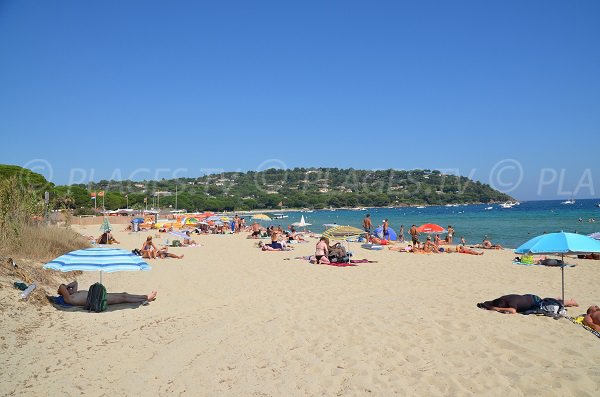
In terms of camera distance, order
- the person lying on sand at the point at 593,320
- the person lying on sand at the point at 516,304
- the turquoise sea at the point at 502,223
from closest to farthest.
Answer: the person lying on sand at the point at 593,320 → the person lying on sand at the point at 516,304 → the turquoise sea at the point at 502,223

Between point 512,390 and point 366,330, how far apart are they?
87.4 inches

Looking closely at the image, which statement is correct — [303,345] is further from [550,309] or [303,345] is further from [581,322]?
[581,322]

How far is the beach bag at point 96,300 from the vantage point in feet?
23.7

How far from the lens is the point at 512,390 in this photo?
13.5 feet

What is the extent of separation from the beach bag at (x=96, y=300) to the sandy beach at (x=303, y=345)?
0.19 meters

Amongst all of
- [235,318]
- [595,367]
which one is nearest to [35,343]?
[235,318]

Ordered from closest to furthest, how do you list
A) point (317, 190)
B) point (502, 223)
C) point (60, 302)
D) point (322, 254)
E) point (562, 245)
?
point (562, 245)
point (60, 302)
point (322, 254)
point (502, 223)
point (317, 190)

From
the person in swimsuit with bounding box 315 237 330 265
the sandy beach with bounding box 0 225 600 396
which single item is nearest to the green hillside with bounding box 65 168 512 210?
the person in swimsuit with bounding box 315 237 330 265

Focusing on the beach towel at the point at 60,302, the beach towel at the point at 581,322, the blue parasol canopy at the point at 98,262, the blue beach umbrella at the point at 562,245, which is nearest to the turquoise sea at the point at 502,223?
the blue beach umbrella at the point at 562,245

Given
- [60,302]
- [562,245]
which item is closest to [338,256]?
[562,245]

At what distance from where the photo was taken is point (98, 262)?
264 inches

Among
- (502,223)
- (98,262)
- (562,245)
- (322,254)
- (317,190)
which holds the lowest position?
(502,223)

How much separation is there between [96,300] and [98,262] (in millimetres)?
898

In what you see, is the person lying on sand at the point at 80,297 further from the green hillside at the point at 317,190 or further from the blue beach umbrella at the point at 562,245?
the green hillside at the point at 317,190
